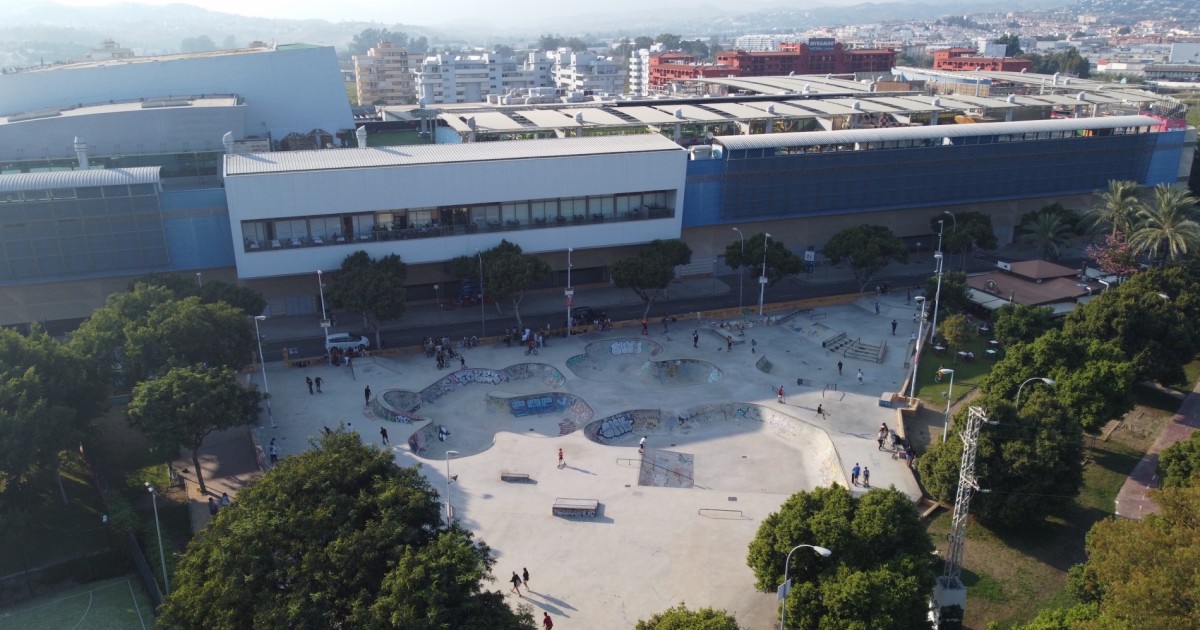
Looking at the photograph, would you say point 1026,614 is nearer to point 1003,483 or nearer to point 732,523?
point 1003,483

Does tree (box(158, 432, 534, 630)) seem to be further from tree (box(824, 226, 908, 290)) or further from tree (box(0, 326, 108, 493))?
tree (box(824, 226, 908, 290))

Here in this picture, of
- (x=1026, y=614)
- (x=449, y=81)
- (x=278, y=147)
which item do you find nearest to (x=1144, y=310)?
(x=1026, y=614)

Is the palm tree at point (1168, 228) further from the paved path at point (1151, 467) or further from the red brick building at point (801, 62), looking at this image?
the red brick building at point (801, 62)

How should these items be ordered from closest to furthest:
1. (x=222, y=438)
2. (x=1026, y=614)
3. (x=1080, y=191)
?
(x=1026, y=614) → (x=222, y=438) → (x=1080, y=191)

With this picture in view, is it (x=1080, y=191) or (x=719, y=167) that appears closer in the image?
(x=719, y=167)

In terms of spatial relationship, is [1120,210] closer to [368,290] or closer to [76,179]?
[368,290]
